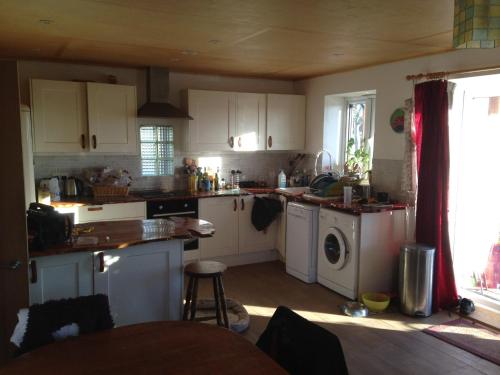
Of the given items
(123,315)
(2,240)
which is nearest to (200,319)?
(123,315)

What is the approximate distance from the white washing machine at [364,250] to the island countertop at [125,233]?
158cm

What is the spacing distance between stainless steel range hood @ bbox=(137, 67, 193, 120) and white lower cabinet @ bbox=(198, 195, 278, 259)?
1.07 metres

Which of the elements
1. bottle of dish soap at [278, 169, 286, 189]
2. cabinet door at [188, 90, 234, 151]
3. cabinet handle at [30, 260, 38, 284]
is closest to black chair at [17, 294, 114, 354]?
cabinet handle at [30, 260, 38, 284]

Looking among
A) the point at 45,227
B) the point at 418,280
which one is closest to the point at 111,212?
the point at 45,227

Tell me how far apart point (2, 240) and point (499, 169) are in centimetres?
415

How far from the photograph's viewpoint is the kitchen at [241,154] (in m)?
4.25

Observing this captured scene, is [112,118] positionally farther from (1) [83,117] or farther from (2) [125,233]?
(2) [125,233]

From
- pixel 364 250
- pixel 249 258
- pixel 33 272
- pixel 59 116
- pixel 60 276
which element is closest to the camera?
pixel 33 272

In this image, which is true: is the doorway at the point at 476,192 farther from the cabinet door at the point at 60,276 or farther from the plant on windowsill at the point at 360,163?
the cabinet door at the point at 60,276

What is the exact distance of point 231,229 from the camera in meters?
5.22

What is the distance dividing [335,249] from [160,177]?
2.34 m

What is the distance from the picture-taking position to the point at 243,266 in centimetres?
537

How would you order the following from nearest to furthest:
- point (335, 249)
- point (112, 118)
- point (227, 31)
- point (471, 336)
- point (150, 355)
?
point (150, 355)
point (227, 31)
point (471, 336)
point (335, 249)
point (112, 118)

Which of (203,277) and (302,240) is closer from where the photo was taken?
(203,277)
